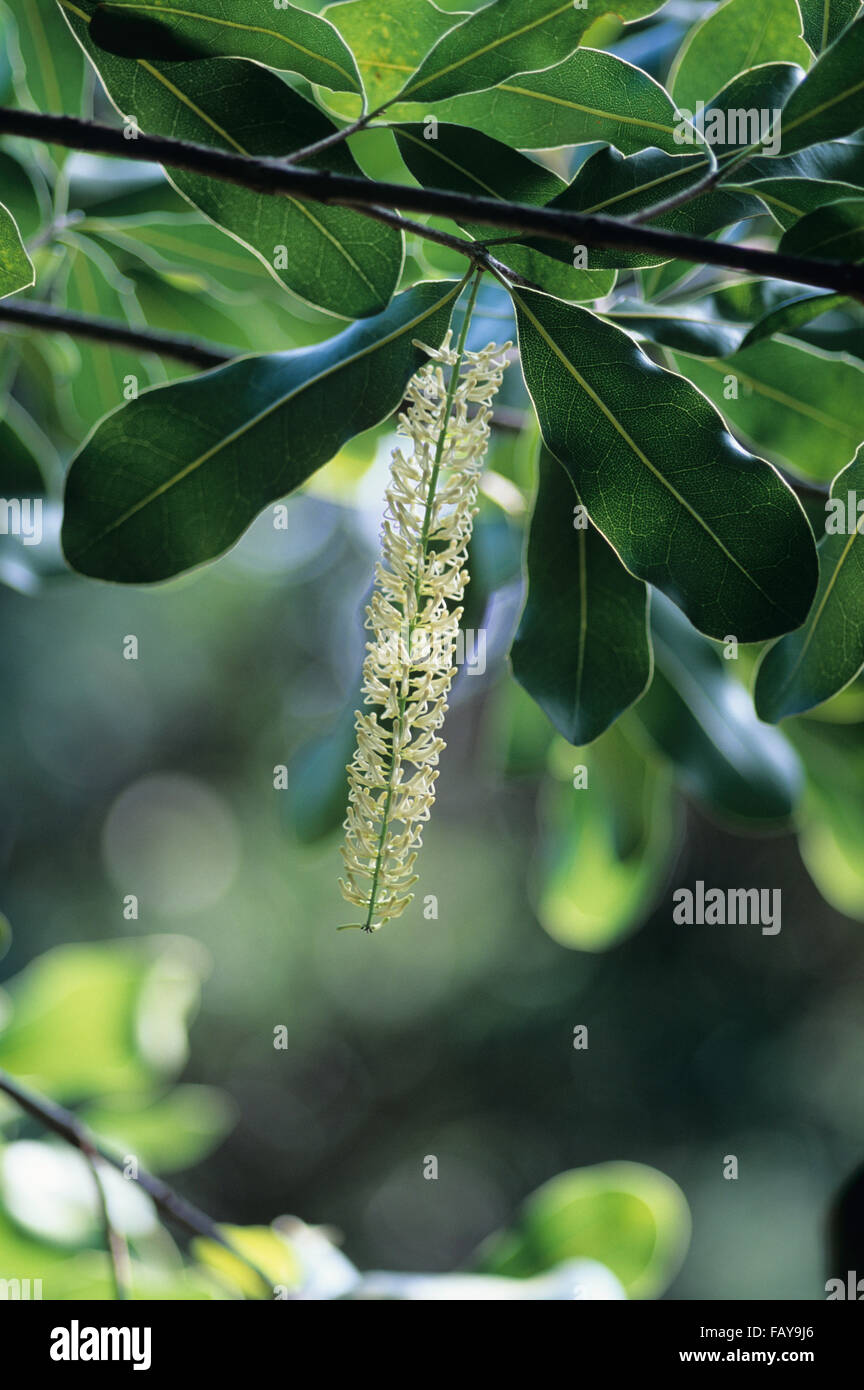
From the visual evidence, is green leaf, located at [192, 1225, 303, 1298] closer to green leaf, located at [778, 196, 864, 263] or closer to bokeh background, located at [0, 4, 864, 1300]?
green leaf, located at [778, 196, 864, 263]

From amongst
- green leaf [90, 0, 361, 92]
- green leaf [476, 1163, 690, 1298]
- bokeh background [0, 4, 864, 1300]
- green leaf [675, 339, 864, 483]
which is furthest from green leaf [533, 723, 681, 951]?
bokeh background [0, 4, 864, 1300]

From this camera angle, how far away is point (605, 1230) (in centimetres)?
101

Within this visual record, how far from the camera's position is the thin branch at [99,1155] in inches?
29.0

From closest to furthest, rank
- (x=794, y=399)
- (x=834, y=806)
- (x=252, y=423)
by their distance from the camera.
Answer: (x=252, y=423) < (x=794, y=399) < (x=834, y=806)

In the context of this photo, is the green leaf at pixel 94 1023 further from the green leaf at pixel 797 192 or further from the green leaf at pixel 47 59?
the green leaf at pixel 797 192

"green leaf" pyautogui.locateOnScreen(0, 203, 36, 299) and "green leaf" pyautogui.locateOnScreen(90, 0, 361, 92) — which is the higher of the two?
"green leaf" pyautogui.locateOnScreen(90, 0, 361, 92)

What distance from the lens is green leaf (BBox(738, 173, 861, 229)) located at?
0.43 m

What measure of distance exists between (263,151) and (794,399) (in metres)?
0.39

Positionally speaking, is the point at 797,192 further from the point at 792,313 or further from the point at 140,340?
the point at 140,340

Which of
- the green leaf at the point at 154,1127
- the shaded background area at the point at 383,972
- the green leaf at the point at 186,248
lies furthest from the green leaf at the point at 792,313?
the shaded background area at the point at 383,972

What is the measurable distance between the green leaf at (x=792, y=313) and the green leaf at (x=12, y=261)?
31 centimetres

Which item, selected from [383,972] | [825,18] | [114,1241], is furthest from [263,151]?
[383,972]

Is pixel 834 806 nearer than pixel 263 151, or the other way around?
pixel 263 151

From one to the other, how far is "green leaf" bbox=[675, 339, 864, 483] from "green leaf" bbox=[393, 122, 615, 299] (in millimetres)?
257
